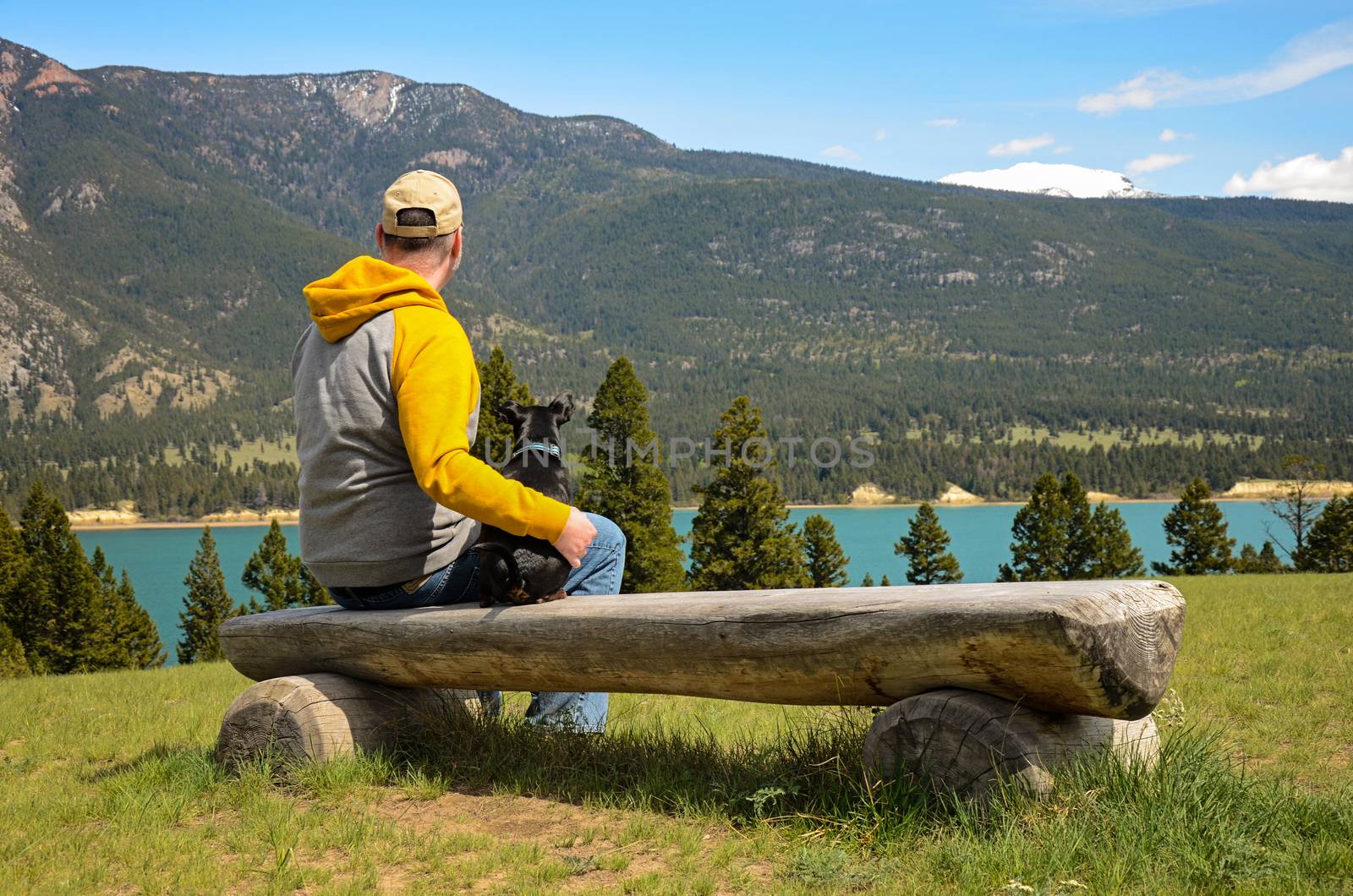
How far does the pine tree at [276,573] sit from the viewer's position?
59.5 m

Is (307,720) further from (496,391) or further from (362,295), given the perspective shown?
(496,391)

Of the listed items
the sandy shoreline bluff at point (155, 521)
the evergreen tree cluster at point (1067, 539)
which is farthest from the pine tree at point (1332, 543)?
the sandy shoreline bluff at point (155, 521)

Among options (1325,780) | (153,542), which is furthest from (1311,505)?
(153,542)

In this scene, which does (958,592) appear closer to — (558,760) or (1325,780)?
(558,760)

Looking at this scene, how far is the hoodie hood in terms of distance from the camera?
4578 millimetres

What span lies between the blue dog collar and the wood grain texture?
0.71 metres

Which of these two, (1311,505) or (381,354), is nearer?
(381,354)

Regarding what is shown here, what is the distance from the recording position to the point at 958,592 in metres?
3.82

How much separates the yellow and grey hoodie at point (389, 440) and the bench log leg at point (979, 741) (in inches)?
63.7

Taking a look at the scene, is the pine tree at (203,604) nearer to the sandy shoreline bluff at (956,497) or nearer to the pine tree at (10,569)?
the pine tree at (10,569)

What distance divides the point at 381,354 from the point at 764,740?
2.80 m

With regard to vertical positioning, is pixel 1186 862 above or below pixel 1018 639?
below

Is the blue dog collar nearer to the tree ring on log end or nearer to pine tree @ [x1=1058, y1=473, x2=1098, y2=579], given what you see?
the tree ring on log end

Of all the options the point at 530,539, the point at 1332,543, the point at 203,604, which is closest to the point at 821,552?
the point at 1332,543
